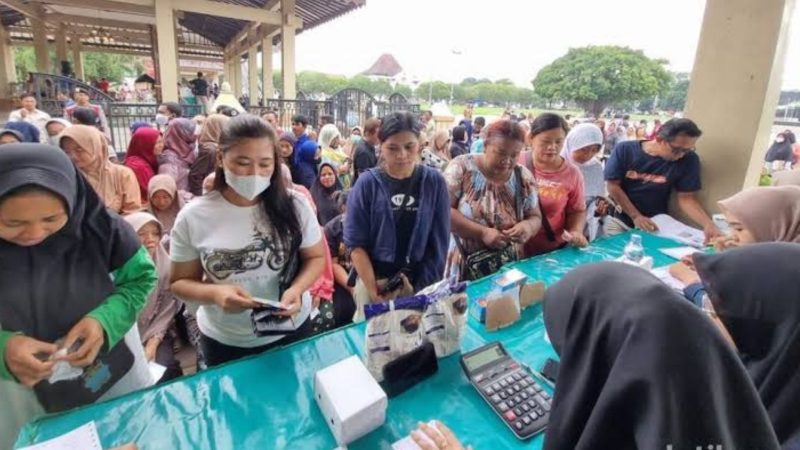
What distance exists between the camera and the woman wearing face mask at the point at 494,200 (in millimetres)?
2102

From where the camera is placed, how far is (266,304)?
4.32ft

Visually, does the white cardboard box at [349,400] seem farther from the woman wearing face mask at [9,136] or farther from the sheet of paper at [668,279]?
the woman wearing face mask at [9,136]

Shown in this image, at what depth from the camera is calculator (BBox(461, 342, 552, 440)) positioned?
1.07m

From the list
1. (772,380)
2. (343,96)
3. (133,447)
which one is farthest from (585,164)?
(343,96)

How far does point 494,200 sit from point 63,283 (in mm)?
1893

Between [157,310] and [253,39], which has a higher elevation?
[253,39]

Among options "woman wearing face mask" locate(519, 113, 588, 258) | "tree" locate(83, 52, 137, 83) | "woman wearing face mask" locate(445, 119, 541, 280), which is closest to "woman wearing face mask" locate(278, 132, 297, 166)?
"woman wearing face mask" locate(445, 119, 541, 280)

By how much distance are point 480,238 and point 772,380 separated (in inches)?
55.5

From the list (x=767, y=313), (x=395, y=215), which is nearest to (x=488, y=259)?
(x=395, y=215)

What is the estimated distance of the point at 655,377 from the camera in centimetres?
57

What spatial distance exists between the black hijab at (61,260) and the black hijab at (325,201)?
86.6 inches

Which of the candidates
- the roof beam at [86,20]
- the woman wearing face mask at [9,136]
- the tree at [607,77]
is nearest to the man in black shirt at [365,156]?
the woman wearing face mask at [9,136]

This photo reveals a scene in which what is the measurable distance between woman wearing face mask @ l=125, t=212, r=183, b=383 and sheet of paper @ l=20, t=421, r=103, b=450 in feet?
3.68

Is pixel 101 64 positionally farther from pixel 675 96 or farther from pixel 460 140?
pixel 675 96
